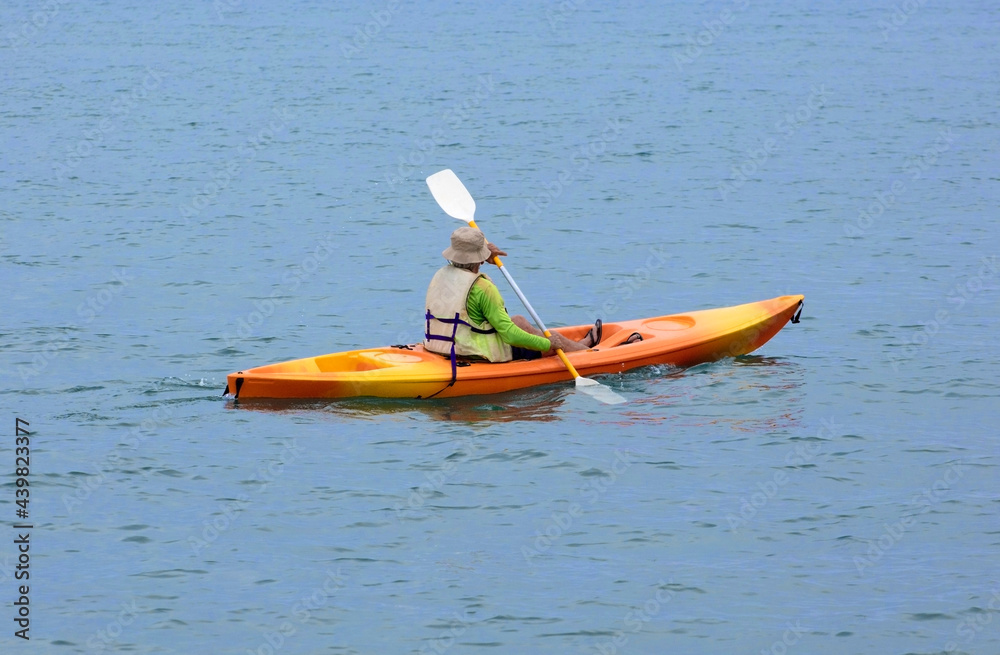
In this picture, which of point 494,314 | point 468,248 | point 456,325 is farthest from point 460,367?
point 468,248

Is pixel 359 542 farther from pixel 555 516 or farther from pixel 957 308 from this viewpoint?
pixel 957 308

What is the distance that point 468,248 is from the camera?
28.9 feet

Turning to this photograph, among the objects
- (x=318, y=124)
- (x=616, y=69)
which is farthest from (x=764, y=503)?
(x=616, y=69)

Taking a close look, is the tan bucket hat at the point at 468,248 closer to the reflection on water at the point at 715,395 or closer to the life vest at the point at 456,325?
the life vest at the point at 456,325

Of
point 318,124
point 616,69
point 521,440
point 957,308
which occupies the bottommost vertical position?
point 521,440

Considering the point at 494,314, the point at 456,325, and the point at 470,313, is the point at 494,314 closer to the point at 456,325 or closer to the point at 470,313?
the point at 470,313

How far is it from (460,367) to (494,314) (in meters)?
0.47

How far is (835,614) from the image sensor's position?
21.3ft

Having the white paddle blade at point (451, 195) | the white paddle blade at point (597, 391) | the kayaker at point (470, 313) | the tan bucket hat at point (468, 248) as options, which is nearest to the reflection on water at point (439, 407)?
the white paddle blade at point (597, 391)

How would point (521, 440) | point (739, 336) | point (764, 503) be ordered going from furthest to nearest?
point (739, 336)
point (521, 440)
point (764, 503)

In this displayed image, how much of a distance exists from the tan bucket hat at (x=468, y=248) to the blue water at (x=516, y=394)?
107 cm

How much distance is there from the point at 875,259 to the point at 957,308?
211 cm

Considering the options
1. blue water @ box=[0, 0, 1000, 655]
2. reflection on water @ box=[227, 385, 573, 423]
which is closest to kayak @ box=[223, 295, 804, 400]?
reflection on water @ box=[227, 385, 573, 423]

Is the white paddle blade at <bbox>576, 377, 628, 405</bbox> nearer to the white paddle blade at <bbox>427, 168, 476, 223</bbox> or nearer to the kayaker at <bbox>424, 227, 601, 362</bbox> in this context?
the kayaker at <bbox>424, 227, 601, 362</bbox>
